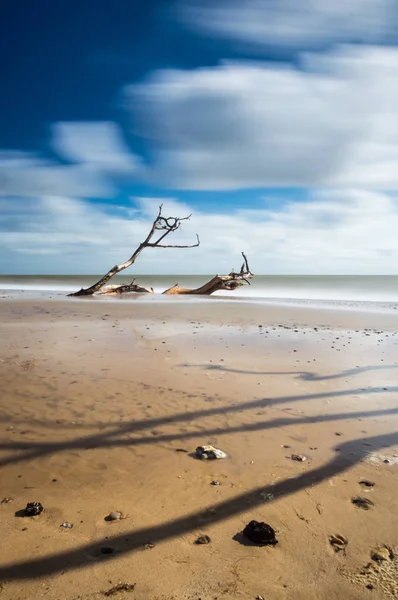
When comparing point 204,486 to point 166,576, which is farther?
point 204,486

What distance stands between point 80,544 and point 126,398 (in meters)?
2.83

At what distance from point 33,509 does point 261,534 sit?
60.1 inches

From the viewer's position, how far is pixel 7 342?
8844mm

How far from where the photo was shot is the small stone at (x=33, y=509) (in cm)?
269

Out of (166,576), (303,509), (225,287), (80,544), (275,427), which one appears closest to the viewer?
(166,576)

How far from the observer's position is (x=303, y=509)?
9.24 ft

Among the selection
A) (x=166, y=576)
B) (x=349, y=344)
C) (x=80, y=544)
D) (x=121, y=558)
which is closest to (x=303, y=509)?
(x=166, y=576)

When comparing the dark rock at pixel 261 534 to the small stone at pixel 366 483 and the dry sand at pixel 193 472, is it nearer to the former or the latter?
the dry sand at pixel 193 472

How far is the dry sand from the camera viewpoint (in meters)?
2.20

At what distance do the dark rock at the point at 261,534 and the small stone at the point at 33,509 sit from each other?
139 cm

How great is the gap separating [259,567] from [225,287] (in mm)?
28655

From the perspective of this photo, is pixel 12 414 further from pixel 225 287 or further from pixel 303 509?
pixel 225 287

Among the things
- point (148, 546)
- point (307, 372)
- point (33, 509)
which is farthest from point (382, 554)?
point (307, 372)

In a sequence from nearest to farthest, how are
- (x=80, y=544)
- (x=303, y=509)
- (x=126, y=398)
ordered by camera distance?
(x=80, y=544) < (x=303, y=509) < (x=126, y=398)
